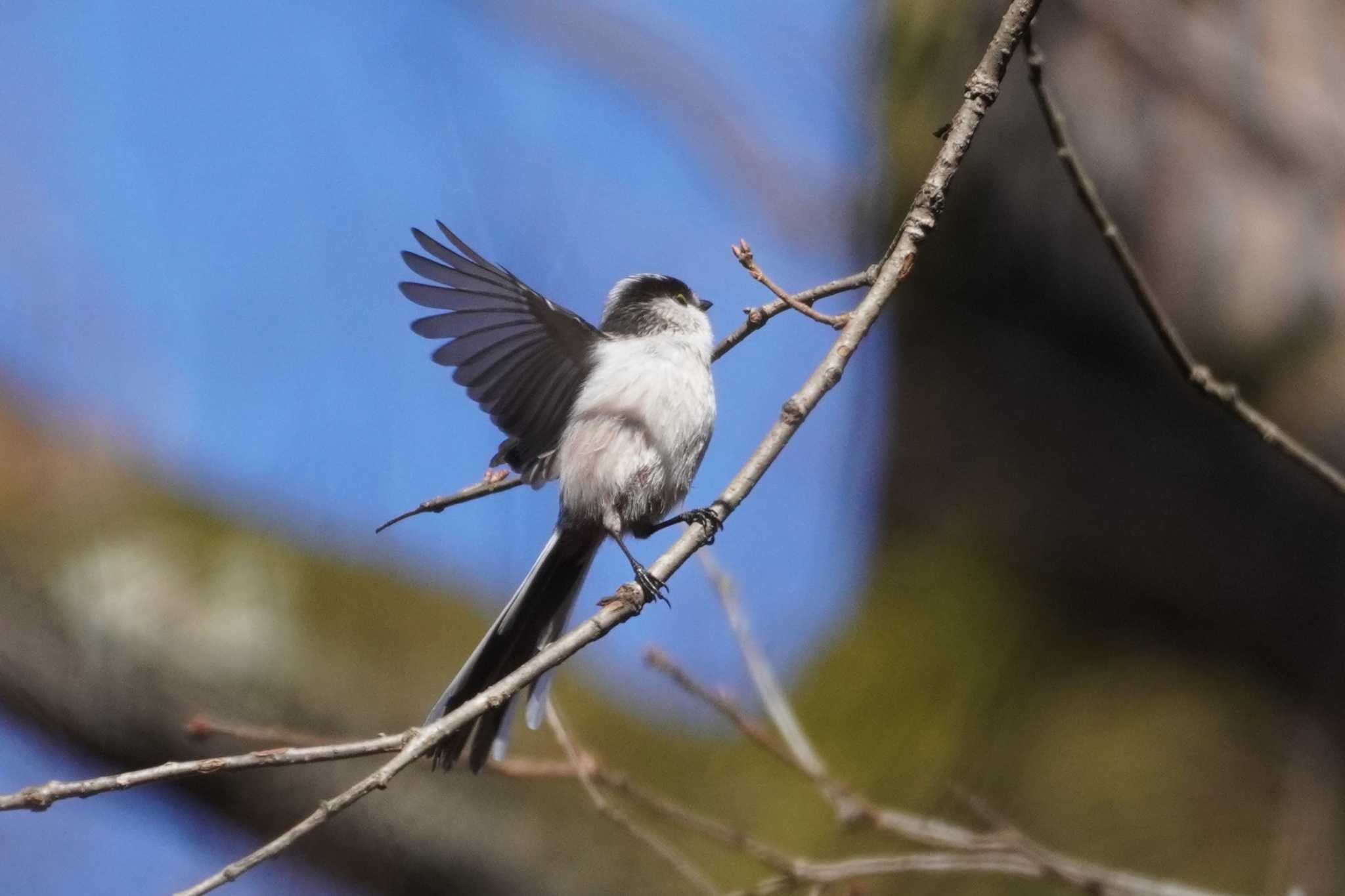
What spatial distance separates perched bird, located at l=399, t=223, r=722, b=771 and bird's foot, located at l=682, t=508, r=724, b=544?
2 centimetres

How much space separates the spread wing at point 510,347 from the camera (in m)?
2.10

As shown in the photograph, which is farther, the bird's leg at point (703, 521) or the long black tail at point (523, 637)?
the long black tail at point (523, 637)

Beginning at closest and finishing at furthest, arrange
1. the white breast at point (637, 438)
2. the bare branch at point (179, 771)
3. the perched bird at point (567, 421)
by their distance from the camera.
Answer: the bare branch at point (179, 771)
the perched bird at point (567, 421)
the white breast at point (637, 438)

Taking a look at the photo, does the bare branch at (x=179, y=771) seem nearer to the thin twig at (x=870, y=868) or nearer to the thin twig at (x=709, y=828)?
the thin twig at (x=709, y=828)

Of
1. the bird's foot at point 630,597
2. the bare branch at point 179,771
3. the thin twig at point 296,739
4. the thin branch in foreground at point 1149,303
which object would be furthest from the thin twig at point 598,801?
the thin branch in foreground at point 1149,303

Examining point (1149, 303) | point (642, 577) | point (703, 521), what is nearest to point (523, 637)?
point (642, 577)

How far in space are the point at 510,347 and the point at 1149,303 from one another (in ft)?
3.86

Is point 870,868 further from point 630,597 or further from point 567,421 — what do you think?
point 567,421

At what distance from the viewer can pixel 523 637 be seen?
89.6 inches

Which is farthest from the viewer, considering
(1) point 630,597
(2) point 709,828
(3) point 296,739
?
(2) point 709,828

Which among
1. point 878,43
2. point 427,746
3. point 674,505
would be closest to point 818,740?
point 674,505

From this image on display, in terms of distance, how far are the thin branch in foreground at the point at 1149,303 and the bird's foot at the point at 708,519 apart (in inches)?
25.3

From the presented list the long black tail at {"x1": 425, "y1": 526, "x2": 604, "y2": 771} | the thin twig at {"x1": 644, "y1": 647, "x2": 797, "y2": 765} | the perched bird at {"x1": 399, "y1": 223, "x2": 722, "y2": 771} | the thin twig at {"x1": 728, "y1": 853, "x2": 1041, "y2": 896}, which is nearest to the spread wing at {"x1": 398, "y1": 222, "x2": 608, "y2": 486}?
the perched bird at {"x1": 399, "y1": 223, "x2": 722, "y2": 771}

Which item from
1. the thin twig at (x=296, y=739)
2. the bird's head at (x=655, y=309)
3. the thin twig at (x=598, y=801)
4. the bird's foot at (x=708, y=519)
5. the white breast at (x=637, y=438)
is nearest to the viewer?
the bird's foot at (x=708, y=519)
